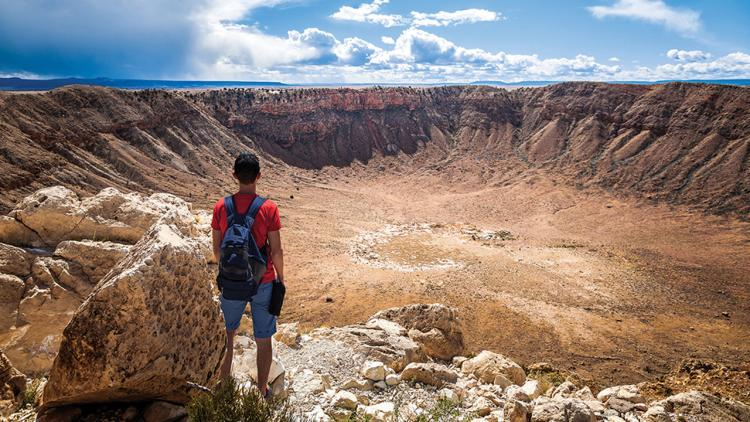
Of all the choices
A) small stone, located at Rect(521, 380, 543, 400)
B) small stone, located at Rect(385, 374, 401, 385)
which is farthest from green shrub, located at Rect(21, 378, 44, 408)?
small stone, located at Rect(521, 380, 543, 400)

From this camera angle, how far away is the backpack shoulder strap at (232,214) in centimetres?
416

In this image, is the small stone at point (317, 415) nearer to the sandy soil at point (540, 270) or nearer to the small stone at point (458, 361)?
the small stone at point (458, 361)

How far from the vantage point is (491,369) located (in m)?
9.33

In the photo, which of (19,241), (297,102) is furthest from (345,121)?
(19,241)

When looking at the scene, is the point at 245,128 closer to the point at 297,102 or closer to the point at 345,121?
the point at 297,102

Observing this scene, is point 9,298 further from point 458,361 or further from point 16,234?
point 458,361

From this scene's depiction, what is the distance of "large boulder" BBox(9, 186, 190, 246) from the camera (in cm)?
826

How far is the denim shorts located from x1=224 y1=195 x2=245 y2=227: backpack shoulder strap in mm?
779

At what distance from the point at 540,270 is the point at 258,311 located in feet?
70.7

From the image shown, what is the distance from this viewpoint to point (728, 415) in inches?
263

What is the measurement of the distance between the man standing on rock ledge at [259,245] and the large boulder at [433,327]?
6.80m

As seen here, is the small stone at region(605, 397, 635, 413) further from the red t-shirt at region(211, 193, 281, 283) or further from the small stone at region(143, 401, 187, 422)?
the small stone at region(143, 401, 187, 422)

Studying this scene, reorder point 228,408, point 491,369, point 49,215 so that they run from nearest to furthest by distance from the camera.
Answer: point 228,408 → point 49,215 → point 491,369

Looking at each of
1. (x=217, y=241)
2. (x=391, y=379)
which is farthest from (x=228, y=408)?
(x=391, y=379)
